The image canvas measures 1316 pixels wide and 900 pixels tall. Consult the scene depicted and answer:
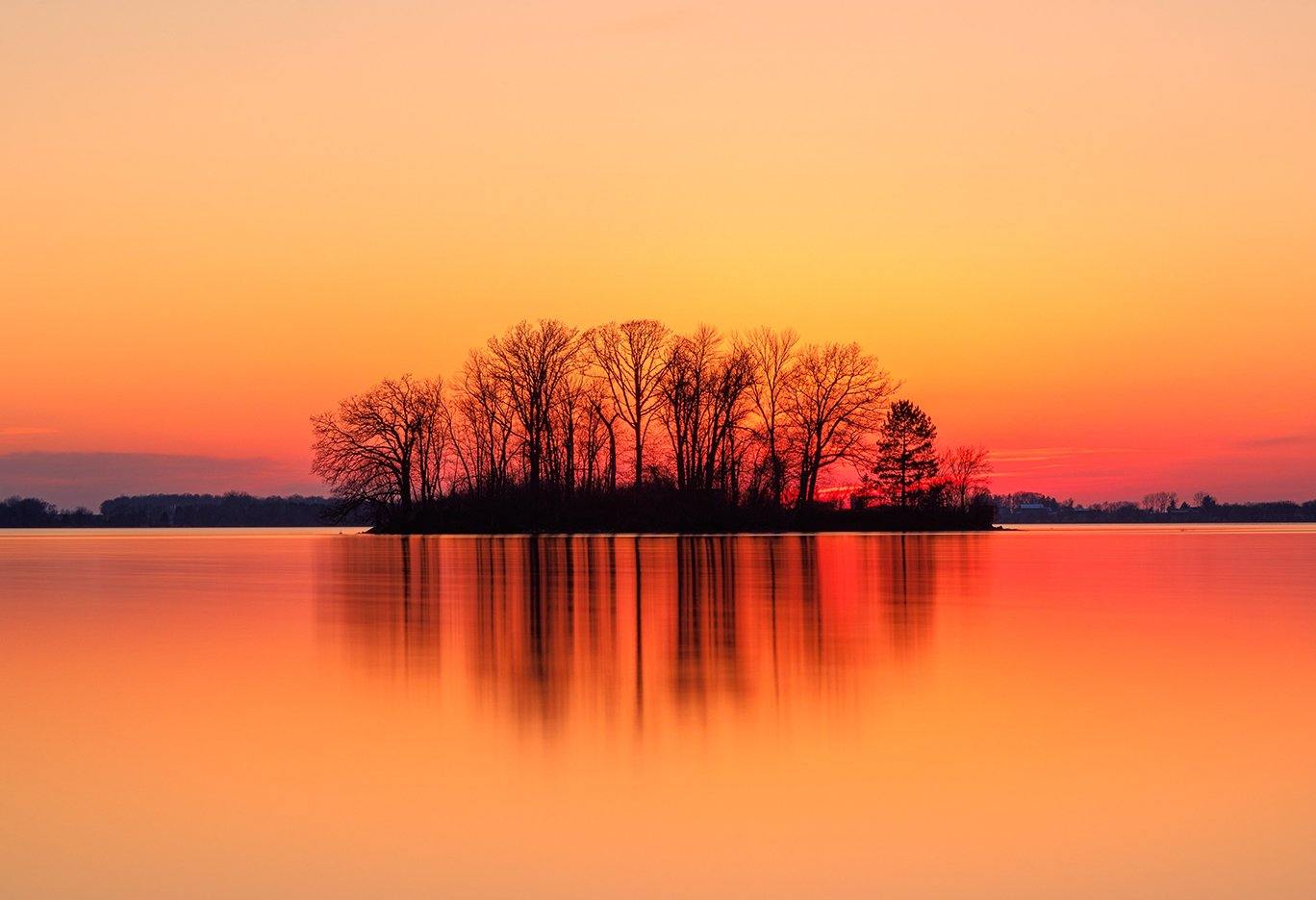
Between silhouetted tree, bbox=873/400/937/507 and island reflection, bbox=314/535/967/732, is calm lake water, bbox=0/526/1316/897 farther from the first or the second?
silhouetted tree, bbox=873/400/937/507

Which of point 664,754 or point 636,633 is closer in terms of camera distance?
point 664,754

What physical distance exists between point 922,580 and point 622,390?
190 feet

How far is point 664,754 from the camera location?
32.6 ft

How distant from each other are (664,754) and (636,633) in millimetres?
9123

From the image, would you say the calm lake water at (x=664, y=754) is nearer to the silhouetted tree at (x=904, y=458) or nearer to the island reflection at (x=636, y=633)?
the island reflection at (x=636, y=633)

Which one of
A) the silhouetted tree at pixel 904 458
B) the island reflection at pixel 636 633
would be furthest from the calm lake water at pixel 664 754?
the silhouetted tree at pixel 904 458

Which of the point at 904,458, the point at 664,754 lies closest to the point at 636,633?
the point at 664,754

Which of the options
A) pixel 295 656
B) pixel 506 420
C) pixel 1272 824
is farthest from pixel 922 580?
pixel 506 420

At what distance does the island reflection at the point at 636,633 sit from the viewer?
42.4ft

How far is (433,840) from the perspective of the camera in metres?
7.61

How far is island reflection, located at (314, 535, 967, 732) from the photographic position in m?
12.9

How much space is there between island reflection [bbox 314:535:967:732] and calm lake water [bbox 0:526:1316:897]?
0.11 metres

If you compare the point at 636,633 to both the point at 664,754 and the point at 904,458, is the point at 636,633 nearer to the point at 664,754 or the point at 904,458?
the point at 664,754

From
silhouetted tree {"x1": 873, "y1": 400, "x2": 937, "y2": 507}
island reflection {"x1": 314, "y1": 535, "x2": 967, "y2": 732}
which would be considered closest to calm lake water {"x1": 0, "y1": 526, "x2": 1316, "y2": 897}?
island reflection {"x1": 314, "y1": 535, "x2": 967, "y2": 732}
